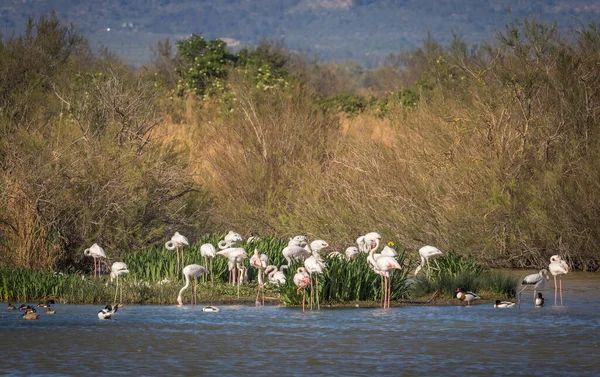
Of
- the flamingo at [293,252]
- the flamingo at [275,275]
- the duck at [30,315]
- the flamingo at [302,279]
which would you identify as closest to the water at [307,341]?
the duck at [30,315]

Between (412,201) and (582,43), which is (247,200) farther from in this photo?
(582,43)

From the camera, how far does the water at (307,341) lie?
1142 cm

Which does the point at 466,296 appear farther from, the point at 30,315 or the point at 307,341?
the point at 30,315

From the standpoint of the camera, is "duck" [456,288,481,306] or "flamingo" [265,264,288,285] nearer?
"duck" [456,288,481,306]

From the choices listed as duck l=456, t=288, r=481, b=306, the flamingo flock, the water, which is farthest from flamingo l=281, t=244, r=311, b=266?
duck l=456, t=288, r=481, b=306

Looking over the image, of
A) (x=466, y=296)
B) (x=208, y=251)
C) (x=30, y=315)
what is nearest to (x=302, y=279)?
(x=466, y=296)

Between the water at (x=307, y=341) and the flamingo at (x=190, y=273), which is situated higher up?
the flamingo at (x=190, y=273)

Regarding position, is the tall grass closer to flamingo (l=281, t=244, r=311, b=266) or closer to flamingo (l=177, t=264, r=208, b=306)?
flamingo (l=281, t=244, r=311, b=266)

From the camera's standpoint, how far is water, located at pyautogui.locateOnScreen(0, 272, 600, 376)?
11.4 metres

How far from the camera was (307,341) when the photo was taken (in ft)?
42.9

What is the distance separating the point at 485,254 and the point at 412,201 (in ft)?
5.98

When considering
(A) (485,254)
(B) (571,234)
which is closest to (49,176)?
(A) (485,254)

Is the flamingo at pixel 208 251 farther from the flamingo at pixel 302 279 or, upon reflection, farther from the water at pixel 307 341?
the flamingo at pixel 302 279

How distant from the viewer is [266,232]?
25.7 metres
